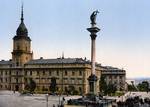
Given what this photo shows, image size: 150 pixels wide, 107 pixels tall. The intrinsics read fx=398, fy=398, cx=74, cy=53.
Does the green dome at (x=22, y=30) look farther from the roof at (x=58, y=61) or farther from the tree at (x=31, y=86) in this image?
the tree at (x=31, y=86)

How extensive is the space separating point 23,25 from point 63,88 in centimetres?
2385


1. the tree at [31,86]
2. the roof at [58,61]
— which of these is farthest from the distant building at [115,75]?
the tree at [31,86]

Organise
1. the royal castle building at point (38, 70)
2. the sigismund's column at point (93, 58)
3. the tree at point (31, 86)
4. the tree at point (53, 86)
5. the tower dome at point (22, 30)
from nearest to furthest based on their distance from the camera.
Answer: the sigismund's column at point (93, 58), the tree at point (53, 86), the tree at point (31, 86), the royal castle building at point (38, 70), the tower dome at point (22, 30)

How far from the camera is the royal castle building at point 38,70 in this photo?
4358 inches

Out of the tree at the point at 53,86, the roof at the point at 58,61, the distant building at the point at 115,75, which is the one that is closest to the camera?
the tree at the point at 53,86

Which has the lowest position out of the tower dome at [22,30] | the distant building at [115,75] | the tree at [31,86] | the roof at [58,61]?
the tree at [31,86]

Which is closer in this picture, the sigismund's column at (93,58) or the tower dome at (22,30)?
the sigismund's column at (93,58)

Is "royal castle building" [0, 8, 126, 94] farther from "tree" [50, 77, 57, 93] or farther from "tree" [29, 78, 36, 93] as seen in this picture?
"tree" [29, 78, 36, 93]

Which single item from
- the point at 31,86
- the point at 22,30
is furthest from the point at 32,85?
the point at 22,30

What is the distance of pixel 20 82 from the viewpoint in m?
119

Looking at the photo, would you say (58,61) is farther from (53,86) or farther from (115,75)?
(115,75)

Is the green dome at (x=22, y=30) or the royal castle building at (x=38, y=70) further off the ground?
the green dome at (x=22, y=30)

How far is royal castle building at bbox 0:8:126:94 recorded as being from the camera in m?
111

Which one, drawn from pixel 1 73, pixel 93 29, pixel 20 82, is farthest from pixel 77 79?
pixel 93 29
